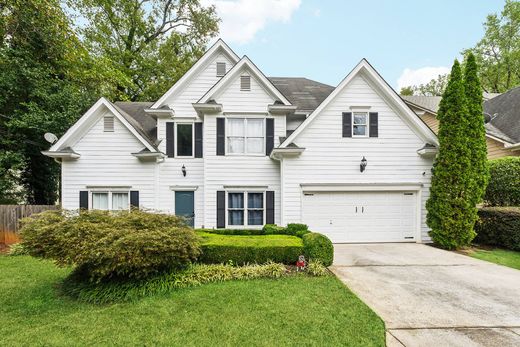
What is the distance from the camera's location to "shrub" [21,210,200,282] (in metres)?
5.07

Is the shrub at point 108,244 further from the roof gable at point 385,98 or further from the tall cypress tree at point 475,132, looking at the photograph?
the tall cypress tree at point 475,132

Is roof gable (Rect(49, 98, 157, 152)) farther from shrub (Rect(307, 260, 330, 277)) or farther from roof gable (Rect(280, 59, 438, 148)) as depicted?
shrub (Rect(307, 260, 330, 277))

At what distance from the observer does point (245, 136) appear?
10445mm

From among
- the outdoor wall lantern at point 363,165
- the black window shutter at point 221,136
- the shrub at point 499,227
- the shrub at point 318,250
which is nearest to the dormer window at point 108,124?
the black window shutter at point 221,136

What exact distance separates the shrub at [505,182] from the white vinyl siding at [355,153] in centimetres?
316

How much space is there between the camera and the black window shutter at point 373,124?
10164 millimetres

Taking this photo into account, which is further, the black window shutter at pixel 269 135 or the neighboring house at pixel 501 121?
the neighboring house at pixel 501 121

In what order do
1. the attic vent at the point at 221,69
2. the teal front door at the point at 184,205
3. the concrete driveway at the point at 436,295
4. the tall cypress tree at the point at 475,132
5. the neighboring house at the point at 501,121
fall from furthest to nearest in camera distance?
1. the neighboring house at the point at 501,121
2. the attic vent at the point at 221,69
3. the teal front door at the point at 184,205
4. the tall cypress tree at the point at 475,132
5. the concrete driveway at the point at 436,295

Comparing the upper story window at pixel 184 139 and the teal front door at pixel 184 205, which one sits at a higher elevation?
the upper story window at pixel 184 139

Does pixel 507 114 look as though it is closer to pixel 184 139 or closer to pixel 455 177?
pixel 455 177

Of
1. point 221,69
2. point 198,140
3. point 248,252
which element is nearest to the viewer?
point 248,252

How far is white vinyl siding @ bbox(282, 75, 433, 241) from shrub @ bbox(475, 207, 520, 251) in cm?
209

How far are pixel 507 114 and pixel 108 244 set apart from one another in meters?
22.1

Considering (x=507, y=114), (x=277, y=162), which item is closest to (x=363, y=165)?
(x=277, y=162)
